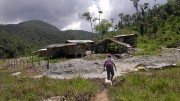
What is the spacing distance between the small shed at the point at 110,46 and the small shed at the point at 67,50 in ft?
16.1

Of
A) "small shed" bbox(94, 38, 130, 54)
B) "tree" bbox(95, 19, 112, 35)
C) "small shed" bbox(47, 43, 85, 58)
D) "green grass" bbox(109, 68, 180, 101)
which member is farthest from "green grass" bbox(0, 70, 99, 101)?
"tree" bbox(95, 19, 112, 35)

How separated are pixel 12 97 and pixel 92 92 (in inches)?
172

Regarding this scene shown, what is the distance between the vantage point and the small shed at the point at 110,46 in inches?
2229

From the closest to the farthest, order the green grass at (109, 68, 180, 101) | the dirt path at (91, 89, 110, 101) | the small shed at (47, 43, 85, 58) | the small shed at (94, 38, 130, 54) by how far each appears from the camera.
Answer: the green grass at (109, 68, 180, 101)
the dirt path at (91, 89, 110, 101)
the small shed at (47, 43, 85, 58)
the small shed at (94, 38, 130, 54)

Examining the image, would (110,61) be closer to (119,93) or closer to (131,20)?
(119,93)

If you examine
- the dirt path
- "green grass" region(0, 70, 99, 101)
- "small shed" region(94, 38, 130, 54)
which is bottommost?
the dirt path

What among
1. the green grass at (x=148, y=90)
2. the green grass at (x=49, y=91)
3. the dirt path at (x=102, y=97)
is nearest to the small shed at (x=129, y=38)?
the green grass at (x=148, y=90)

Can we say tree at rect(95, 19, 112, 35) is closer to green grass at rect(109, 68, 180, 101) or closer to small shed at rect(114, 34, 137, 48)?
small shed at rect(114, 34, 137, 48)

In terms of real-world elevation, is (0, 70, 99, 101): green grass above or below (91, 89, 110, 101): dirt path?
above

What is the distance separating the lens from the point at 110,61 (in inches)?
771

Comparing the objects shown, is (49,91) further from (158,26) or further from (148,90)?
(158,26)

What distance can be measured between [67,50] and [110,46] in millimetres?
8450

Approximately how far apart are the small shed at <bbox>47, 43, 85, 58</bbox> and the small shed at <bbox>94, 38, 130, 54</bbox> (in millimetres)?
4904

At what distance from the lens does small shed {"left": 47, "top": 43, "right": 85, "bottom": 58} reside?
2204 inches
